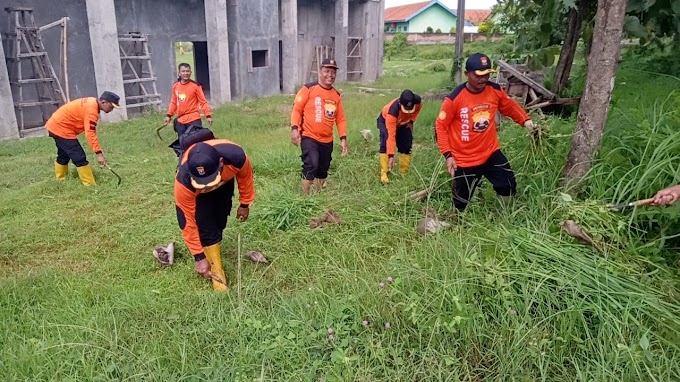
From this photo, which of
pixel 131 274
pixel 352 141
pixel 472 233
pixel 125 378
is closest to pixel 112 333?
pixel 125 378

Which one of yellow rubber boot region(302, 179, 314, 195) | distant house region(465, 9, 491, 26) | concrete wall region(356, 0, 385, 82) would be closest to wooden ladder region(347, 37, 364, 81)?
concrete wall region(356, 0, 385, 82)

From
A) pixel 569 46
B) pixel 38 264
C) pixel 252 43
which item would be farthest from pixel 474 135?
pixel 252 43

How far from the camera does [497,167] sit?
4.09 m

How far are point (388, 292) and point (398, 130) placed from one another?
3.44 metres

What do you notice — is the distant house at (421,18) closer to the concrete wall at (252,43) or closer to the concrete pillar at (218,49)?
the concrete wall at (252,43)

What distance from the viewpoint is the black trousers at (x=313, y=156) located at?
545 centimetres

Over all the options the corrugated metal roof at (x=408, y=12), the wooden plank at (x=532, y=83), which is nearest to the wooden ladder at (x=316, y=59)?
the wooden plank at (x=532, y=83)

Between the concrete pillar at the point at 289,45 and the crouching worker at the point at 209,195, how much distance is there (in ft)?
42.4

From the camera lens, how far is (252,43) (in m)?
14.6

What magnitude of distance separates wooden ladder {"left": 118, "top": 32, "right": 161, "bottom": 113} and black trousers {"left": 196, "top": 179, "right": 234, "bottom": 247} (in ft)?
29.3

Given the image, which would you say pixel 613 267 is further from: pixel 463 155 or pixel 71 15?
pixel 71 15

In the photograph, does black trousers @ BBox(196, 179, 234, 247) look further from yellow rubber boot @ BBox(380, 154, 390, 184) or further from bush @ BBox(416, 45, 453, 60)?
bush @ BBox(416, 45, 453, 60)

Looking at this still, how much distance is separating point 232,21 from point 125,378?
512 inches

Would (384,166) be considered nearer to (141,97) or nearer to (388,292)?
(388,292)
